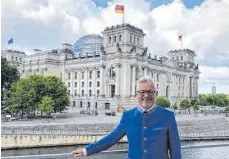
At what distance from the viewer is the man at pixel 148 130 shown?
9.93 ft

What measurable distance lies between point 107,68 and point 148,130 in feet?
216

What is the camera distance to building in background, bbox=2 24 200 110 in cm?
6744

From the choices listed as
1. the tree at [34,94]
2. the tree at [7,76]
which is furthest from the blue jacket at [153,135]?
the tree at [7,76]

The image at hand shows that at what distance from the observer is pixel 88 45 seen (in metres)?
82.8

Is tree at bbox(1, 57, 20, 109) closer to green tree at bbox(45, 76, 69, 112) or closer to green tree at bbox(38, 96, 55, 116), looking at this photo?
green tree at bbox(45, 76, 69, 112)

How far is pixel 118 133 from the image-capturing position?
10.5 ft

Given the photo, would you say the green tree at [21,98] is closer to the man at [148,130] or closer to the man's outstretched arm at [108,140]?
the man's outstretched arm at [108,140]

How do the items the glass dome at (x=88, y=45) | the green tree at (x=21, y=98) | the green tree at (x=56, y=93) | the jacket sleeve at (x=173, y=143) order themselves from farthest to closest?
the glass dome at (x=88, y=45), the green tree at (x=56, y=93), the green tree at (x=21, y=98), the jacket sleeve at (x=173, y=143)

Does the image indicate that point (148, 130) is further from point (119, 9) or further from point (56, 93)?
point (119, 9)

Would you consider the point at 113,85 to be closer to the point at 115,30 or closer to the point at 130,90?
the point at 130,90

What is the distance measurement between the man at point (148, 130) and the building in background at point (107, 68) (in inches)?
2481

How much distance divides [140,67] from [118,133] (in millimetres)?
67069

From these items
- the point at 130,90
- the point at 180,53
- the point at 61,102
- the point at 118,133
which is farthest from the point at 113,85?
the point at 118,133

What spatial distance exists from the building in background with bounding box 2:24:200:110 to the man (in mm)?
63026
